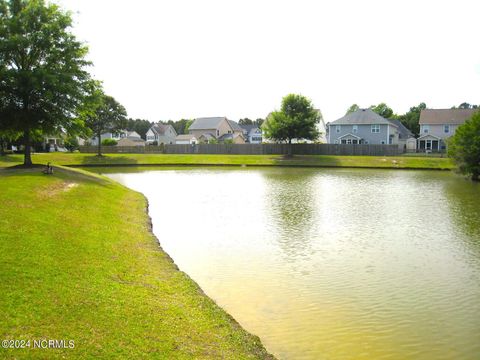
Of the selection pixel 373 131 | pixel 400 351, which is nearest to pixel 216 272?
pixel 400 351

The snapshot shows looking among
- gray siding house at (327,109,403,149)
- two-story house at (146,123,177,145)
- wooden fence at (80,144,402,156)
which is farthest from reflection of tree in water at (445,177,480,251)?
two-story house at (146,123,177,145)

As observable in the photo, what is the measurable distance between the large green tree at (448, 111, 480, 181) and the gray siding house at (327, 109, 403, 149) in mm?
34599

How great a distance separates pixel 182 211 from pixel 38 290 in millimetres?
14987

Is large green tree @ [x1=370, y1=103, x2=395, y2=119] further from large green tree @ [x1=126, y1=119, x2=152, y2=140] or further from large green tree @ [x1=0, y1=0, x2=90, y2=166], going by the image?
large green tree @ [x1=0, y1=0, x2=90, y2=166]

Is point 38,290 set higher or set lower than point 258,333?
higher

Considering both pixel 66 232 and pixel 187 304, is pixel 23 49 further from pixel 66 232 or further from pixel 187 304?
pixel 187 304

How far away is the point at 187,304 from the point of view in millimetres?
9188

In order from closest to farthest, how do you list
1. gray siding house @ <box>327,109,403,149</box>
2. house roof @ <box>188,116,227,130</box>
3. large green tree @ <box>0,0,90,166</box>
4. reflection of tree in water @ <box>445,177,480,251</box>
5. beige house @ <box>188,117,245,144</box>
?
reflection of tree in water @ <box>445,177,480,251</box>, large green tree @ <box>0,0,90,166</box>, gray siding house @ <box>327,109,403,149</box>, beige house @ <box>188,117,245,144</box>, house roof @ <box>188,116,227,130</box>

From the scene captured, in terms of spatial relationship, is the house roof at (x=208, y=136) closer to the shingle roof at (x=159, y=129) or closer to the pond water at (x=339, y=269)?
the shingle roof at (x=159, y=129)

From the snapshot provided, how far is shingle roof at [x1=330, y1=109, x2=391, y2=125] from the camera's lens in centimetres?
8038

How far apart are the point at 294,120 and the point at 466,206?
45642mm

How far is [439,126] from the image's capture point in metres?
80.1

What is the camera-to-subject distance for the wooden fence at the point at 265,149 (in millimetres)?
72812

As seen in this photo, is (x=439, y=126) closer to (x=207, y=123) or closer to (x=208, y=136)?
(x=208, y=136)
